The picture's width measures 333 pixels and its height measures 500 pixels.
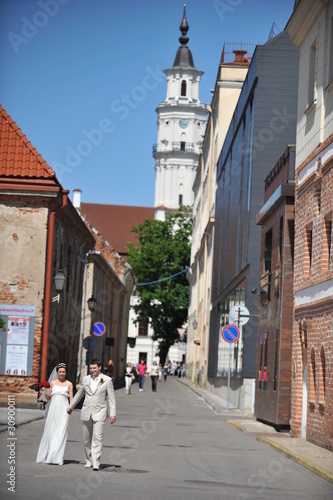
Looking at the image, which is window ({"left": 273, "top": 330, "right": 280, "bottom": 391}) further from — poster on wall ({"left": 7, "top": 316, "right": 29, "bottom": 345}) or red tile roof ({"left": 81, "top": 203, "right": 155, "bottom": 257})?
red tile roof ({"left": 81, "top": 203, "right": 155, "bottom": 257})

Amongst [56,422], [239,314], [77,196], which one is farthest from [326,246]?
[77,196]

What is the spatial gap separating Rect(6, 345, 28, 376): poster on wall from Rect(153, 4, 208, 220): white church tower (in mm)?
94116

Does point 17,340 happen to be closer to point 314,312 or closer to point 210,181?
point 314,312

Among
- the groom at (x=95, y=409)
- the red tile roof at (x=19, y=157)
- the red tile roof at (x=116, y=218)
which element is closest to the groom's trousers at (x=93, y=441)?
the groom at (x=95, y=409)

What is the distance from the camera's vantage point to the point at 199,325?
6762 centimetres

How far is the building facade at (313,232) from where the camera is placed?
1822 centimetres

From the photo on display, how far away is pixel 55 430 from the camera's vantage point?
13547 mm

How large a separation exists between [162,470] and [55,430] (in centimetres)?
160

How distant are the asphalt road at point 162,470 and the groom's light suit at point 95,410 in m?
0.38

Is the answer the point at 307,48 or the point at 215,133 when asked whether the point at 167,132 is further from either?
the point at 307,48

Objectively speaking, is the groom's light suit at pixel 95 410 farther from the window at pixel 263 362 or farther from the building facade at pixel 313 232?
the window at pixel 263 362

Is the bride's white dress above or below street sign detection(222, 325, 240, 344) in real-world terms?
below

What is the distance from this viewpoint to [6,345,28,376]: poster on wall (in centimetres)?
2719

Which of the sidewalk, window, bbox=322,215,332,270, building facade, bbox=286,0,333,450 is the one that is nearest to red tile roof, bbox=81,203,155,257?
the sidewalk
